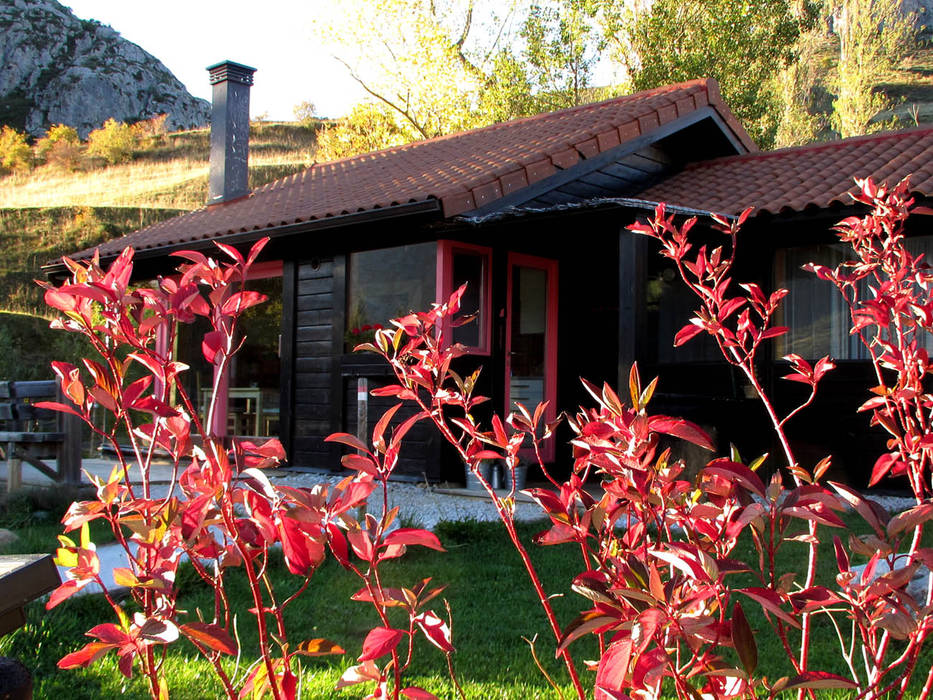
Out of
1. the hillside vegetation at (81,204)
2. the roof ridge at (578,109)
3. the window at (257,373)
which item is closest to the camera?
the window at (257,373)

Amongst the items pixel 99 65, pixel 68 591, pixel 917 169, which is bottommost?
pixel 68 591

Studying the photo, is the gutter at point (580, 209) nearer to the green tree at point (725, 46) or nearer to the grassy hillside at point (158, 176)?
the green tree at point (725, 46)

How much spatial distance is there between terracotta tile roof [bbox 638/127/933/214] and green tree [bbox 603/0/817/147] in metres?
12.8

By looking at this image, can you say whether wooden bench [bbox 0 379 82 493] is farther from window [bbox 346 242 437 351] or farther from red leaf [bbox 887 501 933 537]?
red leaf [bbox 887 501 933 537]

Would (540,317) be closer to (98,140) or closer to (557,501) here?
(557,501)

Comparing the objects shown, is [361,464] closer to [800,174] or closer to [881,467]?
[881,467]

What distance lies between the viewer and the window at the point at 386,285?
785 centimetres

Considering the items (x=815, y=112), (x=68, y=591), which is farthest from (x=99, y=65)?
(x=68, y=591)

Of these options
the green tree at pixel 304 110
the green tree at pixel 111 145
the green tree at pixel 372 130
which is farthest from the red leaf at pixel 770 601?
the green tree at pixel 304 110

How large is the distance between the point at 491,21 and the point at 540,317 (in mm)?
19252

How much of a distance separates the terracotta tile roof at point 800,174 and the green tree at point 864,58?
62.8 ft

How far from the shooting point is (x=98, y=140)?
3953 centimetres

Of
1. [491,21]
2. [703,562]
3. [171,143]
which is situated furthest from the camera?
[171,143]

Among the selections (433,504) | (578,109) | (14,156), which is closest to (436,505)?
(433,504)
